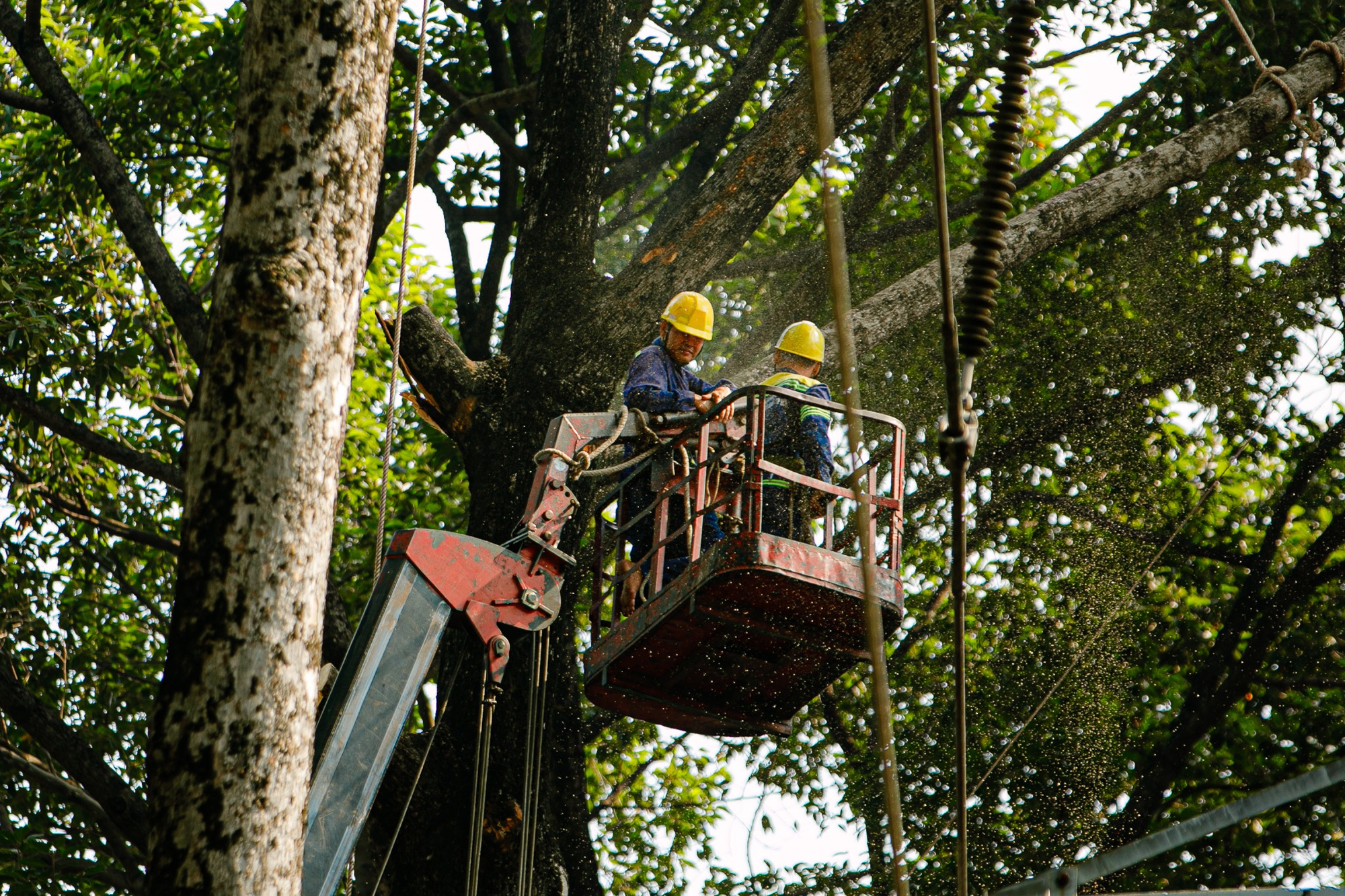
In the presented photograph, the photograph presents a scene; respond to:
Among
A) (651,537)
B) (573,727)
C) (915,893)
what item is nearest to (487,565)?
(651,537)

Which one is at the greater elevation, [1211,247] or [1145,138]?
[1145,138]

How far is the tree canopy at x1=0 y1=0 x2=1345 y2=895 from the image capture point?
801 cm

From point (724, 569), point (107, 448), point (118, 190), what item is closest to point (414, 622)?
point (724, 569)

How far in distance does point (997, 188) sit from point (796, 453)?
3.04 meters

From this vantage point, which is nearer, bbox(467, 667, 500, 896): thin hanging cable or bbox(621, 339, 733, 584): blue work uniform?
bbox(467, 667, 500, 896): thin hanging cable

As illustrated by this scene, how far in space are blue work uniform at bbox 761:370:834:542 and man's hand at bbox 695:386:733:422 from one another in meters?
0.21

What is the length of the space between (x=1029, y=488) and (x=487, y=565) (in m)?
5.88

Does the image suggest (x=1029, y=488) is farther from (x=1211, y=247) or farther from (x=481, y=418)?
(x=481, y=418)

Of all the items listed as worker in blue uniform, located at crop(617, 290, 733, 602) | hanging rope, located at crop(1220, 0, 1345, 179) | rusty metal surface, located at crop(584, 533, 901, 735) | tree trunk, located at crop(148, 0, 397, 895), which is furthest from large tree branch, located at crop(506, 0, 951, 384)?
tree trunk, located at crop(148, 0, 397, 895)

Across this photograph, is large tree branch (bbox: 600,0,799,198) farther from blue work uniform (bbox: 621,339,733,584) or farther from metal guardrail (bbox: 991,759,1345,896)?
metal guardrail (bbox: 991,759,1345,896)

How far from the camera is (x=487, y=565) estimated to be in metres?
6.03

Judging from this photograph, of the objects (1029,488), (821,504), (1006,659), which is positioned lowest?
(821,504)

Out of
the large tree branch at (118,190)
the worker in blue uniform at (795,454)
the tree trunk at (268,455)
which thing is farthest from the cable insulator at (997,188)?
the large tree branch at (118,190)

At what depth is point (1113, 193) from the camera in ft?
29.0
